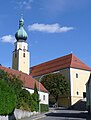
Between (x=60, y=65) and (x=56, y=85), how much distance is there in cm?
1284

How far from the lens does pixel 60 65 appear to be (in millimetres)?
100812

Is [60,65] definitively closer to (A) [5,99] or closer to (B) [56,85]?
(B) [56,85]

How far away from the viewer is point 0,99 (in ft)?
96.1

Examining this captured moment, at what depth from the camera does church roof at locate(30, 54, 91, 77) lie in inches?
3829

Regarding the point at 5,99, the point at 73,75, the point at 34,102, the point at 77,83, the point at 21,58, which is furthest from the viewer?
the point at 21,58

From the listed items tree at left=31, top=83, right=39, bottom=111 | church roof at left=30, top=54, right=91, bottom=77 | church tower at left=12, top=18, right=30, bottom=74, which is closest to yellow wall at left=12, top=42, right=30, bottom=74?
church tower at left=12, top=18, right=30, bottom=74

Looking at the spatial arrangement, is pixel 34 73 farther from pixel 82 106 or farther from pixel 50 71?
pixel 82 106

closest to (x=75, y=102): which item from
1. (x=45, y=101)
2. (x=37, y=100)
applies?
(x=45, y=101)

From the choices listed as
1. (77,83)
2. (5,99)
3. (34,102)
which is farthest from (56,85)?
(5,99)

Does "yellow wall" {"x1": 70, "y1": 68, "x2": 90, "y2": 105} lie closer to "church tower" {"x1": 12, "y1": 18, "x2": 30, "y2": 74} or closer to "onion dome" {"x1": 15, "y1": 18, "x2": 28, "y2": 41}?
"church tower" {"x1": 12, "y1": 18, "x2": 30, "y2": 74}

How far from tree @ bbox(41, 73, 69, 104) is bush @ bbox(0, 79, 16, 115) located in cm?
5540

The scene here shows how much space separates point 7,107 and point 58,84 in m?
58.5

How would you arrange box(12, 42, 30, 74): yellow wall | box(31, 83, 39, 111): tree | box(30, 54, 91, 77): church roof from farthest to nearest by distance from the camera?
box(12, 42, 30, 74): yellow wall, box(30, 54, 91, 77): church roof, box(31, 83, 39, 111): tree

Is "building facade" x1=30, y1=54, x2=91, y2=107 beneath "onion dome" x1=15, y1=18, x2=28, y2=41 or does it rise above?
beneath
